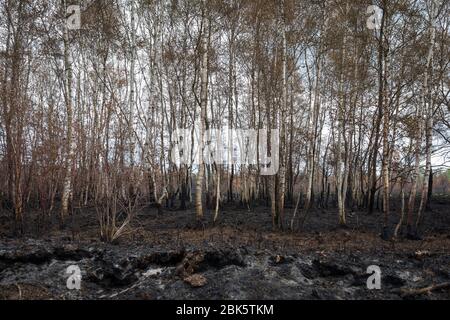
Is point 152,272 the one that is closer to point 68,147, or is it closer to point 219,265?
point 219,265

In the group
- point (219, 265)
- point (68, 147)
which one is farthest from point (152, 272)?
point (68, 147)

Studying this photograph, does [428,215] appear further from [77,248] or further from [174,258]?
[77,248]

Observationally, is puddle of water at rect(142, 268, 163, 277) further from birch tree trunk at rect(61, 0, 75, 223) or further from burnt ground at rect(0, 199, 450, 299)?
birch tree trunk at rect(61, 0, 75, 223)

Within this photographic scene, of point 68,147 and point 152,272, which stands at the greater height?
point 68,147

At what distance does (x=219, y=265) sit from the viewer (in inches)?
225

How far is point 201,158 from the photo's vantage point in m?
9.26

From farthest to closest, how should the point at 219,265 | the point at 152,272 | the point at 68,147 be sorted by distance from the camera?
the point at 68,147 < the point at 219,265 < the point at 152,272

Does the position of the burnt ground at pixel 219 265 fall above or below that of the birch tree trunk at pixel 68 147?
below

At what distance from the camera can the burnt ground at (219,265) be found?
4.62 m

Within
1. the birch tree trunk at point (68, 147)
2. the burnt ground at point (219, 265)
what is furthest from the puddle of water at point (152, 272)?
the birch tree trunk at point (68, 147)

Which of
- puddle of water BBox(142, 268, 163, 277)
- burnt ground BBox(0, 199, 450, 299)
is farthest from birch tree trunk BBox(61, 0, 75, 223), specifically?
puddle of water BBox(142, 268, 163, 277)

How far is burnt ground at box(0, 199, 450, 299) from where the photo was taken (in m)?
4.62

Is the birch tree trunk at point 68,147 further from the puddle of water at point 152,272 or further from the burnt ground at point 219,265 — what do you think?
the puddle of water at point 152,272

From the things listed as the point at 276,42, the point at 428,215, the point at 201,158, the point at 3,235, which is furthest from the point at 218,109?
the point at 3,235
